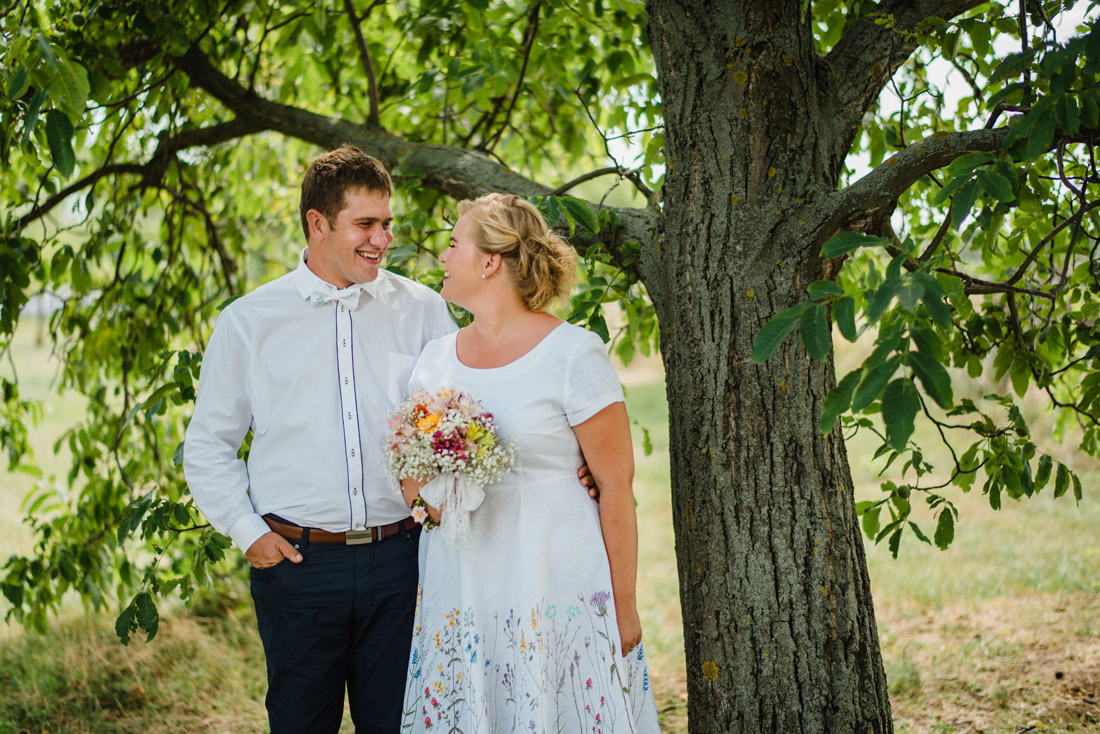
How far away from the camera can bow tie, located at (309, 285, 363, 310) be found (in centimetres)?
232

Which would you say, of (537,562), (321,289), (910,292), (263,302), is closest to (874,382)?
(910,292)

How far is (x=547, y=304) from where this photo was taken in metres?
2.22

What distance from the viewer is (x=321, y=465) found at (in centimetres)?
223

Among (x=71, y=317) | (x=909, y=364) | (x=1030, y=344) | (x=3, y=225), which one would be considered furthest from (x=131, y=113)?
(x=1030, y=344)

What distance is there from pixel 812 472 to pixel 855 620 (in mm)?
411

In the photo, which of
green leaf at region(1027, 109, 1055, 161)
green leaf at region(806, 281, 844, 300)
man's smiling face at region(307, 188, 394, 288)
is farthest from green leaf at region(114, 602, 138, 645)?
green leaf at region(1027, 109, 1055, 161)

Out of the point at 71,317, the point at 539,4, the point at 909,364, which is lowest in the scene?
the point at 909,364

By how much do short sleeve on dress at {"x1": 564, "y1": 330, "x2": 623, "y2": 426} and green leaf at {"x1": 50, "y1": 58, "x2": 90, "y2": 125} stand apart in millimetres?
1272

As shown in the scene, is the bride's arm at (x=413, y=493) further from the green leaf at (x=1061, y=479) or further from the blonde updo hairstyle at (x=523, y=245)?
the green leaf at (x=1061, y=479)

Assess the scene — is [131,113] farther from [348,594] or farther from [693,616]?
[693,616]

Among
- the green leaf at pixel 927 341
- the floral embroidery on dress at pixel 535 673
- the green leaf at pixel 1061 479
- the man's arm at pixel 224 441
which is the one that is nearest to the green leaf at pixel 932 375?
the green leaf at pixel 927 341

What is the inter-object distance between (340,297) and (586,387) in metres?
0.80

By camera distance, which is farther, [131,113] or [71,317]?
[71,317]

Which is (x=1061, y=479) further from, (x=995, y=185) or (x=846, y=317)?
(x=846, y=317)
